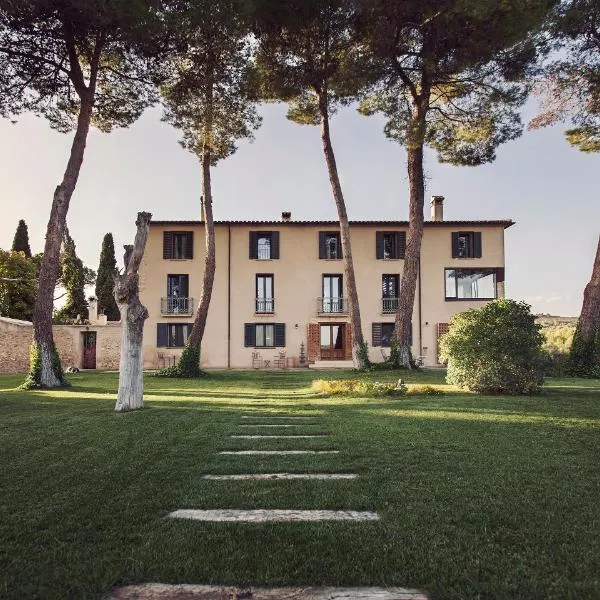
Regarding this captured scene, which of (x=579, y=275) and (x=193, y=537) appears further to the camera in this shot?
(x=579, y=275)

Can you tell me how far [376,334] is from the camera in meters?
23.6

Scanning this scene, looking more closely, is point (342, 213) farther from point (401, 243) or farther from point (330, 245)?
point (401, 243)

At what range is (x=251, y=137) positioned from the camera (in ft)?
58.4

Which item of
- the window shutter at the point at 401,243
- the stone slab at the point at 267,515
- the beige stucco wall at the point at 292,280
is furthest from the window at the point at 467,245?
the stone slab at the point at 267,515

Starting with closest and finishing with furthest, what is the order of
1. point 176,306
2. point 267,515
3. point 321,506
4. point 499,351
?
point 267,515, point 321,506, point 499,351, point 176,306

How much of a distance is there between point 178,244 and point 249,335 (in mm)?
5465

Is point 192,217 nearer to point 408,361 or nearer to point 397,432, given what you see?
point 408,361

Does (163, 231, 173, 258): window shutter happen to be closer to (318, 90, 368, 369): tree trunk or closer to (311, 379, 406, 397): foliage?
(318, 90, 368, 369): tree trunk

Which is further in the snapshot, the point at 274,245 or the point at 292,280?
the point at 292,280

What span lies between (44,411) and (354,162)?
14287 millimetres

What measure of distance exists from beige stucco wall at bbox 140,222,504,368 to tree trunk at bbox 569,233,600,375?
7956 millimetres

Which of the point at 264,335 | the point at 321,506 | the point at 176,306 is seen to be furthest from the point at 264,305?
the point at 321,506

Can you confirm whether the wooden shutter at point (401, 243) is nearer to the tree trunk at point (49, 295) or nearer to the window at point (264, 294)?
the window at point (264, 294)

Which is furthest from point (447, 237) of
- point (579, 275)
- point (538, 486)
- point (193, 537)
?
point (193, 537)
